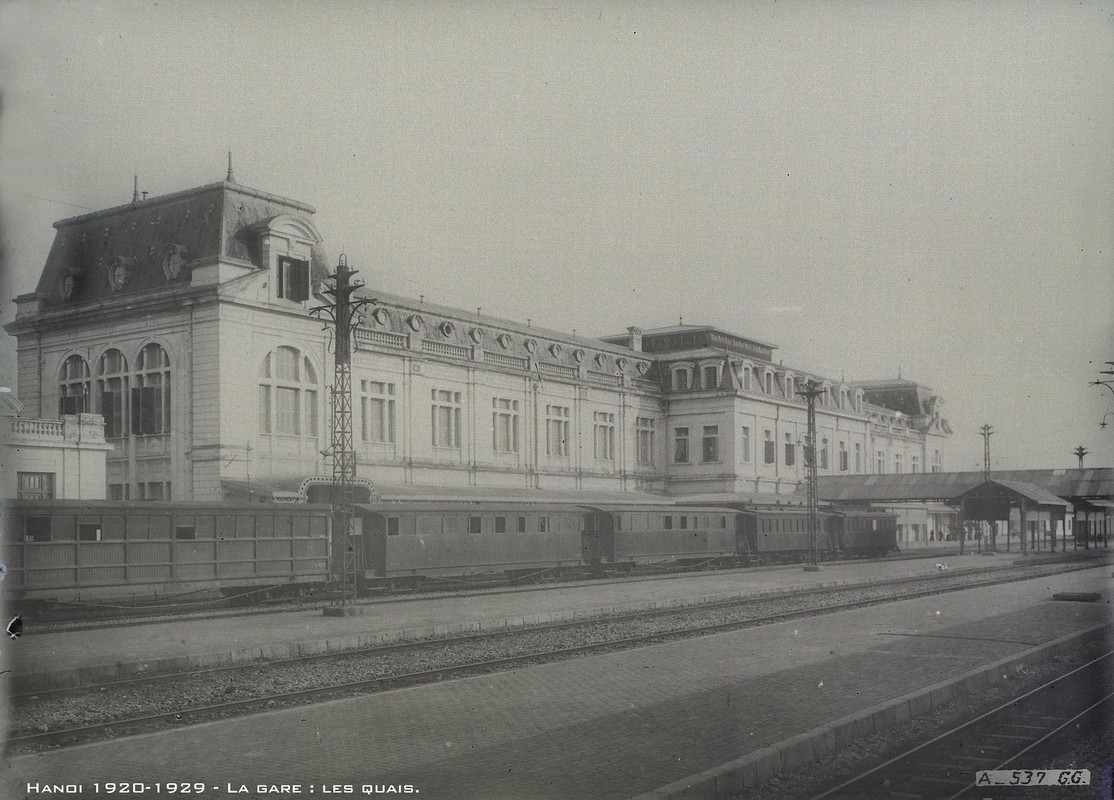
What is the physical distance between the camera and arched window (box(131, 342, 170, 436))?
32.3 metres

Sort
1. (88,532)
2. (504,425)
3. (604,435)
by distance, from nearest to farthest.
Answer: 1. (88,532)
2. (504,425)
3. (604,435)

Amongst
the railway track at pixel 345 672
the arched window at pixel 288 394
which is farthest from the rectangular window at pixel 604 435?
the railway track at pixel 345 672

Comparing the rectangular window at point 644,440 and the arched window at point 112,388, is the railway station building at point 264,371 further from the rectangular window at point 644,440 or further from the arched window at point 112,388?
the rectangular window at point 644,440

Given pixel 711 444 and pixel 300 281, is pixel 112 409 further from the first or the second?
pixel 711 444

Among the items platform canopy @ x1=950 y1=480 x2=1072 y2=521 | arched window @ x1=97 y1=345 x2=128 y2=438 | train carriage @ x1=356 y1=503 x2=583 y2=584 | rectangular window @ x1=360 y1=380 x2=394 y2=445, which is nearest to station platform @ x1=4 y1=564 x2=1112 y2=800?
train carriage @ x1=356 y1=503 x2=583 y2=584

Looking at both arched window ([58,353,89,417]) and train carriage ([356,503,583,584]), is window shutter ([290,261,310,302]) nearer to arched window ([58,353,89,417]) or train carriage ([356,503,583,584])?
arched window ([58,353,89,417])

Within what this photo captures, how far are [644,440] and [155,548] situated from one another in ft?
120

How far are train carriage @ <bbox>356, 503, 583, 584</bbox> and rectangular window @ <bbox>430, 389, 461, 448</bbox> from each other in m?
7.78

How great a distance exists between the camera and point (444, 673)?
1462 centimetres

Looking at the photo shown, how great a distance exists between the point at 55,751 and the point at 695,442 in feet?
162

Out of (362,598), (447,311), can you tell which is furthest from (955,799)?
(447,311)

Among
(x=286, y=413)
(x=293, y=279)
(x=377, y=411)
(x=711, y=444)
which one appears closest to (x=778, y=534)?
(x=711, y=444)

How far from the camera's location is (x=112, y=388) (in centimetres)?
3316

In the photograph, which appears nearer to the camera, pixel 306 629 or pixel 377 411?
pixel 306 629
